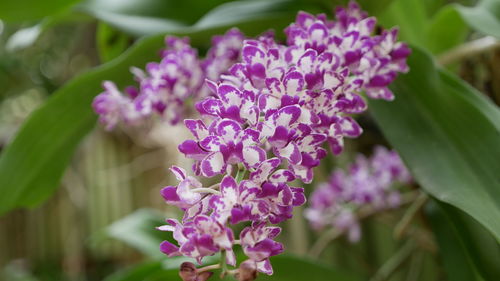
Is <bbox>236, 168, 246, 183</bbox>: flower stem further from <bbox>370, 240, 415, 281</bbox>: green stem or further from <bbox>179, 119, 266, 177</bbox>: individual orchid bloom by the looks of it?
<bbox>370, 240, 415, 281</bbox>: green stem

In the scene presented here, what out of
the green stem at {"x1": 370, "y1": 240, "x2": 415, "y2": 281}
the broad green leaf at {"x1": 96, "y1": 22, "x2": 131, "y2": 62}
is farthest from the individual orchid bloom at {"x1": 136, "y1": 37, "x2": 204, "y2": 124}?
the green stem at {"x1": 370, "y1": 240, "x2": 415, "y2": 281}

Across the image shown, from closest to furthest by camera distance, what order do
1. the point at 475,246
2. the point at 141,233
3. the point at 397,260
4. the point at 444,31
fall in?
the point at 475,246 < the point at 444,31 < the point at 141,233 < the point at 397,260

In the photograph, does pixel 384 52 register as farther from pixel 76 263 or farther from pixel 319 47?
pixel 76 263

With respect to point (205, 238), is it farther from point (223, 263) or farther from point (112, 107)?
point (112, 107)

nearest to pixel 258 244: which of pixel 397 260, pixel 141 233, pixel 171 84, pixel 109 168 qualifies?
pixel 171 84

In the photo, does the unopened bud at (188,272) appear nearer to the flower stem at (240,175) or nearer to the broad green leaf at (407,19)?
the flower stem at (240,175)

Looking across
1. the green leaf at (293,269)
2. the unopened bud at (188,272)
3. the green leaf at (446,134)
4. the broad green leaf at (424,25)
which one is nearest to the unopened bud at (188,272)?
the unopened bud at (188,272)
